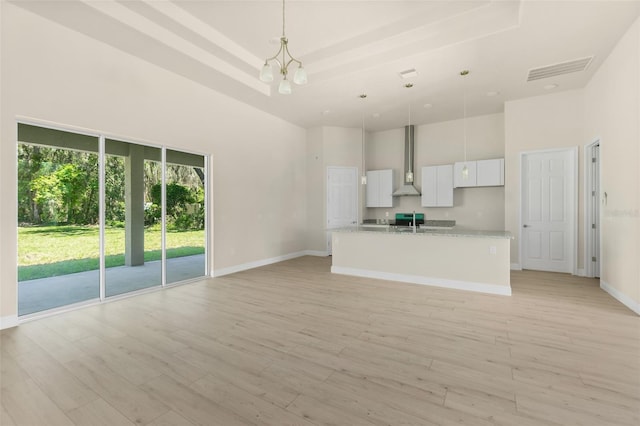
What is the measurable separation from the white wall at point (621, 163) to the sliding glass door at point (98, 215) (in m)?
6.36

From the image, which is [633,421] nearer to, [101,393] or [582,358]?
[582,358]

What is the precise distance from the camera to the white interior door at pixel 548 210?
5531 millimetres

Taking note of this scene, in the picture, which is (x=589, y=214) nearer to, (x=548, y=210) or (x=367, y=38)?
(x=548, y=210)

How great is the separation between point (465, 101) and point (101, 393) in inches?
275

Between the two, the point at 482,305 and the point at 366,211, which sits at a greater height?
the point at 366,211

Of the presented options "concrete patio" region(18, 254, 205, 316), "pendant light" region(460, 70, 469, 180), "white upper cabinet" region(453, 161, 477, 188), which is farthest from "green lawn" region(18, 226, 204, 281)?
"white upper cabinet" region(453, 161, 477, 188)

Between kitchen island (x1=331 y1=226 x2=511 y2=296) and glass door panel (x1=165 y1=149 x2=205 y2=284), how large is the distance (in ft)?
8.74

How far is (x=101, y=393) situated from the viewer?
2008mm

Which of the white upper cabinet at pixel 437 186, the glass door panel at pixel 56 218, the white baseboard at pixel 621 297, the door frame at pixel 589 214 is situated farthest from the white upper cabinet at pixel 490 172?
the glass door panel at pixel 56 218

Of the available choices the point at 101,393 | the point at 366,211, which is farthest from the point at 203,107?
the point at 366,211

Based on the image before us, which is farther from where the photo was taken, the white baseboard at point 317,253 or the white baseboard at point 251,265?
the white baseboard at point 317,253

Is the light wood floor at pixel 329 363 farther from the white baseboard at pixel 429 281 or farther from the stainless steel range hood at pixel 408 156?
the stainless steel range hood at pixel 408 156

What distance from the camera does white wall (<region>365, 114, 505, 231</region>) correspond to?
687 cm

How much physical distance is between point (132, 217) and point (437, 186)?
660cm
